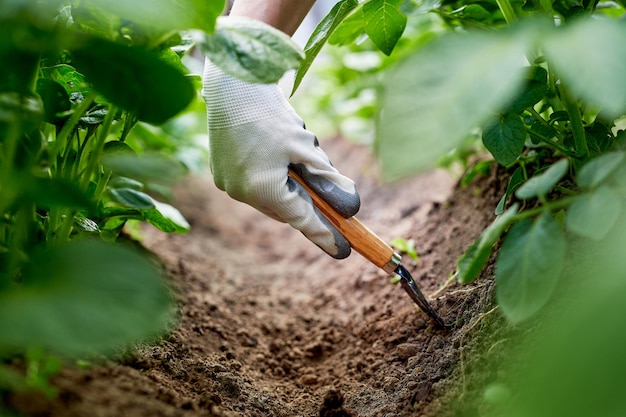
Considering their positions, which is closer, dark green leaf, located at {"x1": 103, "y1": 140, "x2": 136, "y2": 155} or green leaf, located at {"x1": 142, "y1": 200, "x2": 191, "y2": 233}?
dark green leaf, located at {"x1": 103, "y1": 140, "x2": 136, "y2": 155}

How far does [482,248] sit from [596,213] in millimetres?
138

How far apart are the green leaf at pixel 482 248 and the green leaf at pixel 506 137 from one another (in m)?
0.23

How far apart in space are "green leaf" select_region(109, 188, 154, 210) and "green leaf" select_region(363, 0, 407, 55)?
21.3 inches

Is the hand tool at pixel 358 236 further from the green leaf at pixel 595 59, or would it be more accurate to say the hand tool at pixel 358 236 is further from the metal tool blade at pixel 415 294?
the green leaf at pixel 595 59

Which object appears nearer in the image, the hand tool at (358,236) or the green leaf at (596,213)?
the green leaf at (596,213)

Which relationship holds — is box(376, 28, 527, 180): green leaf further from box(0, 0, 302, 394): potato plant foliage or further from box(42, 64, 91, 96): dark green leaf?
box(42, 64, 91, 96): dark green leaf

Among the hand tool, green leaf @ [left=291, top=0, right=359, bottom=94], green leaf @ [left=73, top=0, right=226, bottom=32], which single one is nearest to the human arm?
green leaf @ [left=291, top=0, right=359, bottom=94]

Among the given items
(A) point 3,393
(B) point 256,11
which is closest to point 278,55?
(B) point 256,11

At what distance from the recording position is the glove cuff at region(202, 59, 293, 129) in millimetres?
1144

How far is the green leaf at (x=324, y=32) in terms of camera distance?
1131 mm

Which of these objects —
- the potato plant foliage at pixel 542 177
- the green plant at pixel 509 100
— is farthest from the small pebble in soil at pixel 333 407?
the green plant at pixel 509 100

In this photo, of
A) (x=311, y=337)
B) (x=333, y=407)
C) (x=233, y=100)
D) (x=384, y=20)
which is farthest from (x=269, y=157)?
(x=311, y=337)

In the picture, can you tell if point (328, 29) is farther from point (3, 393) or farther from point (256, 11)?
point (3, 393)

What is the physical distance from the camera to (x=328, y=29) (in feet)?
3.75
